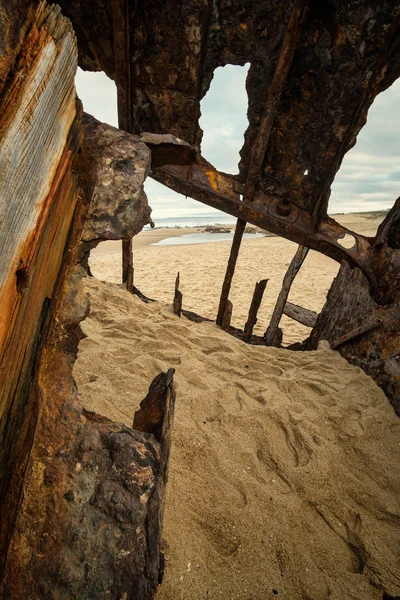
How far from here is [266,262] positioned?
13.5m

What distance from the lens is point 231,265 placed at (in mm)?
4062

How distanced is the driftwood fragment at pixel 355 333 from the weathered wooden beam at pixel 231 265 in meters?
1.50

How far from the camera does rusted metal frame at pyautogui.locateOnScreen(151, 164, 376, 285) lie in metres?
3.40

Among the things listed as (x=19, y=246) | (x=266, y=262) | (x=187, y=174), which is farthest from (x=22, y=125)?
(x=266, y=262)

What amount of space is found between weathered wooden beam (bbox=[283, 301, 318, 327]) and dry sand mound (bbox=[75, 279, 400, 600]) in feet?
4.56

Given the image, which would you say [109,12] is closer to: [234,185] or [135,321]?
[234,185]

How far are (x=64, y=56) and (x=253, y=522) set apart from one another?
2.01 m

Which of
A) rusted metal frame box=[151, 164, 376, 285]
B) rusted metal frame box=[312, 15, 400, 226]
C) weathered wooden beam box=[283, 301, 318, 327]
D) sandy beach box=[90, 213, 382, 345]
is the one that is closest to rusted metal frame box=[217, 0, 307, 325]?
rusted metal frame box=[151, 164, 376, 285]

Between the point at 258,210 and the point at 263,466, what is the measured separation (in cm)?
259

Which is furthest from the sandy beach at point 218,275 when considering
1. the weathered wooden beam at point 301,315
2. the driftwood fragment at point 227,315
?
the driftwood fragment at point 227,315

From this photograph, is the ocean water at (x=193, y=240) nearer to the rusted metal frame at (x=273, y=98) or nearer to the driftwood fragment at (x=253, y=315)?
the driftwood fragment at (x=253, y=315)

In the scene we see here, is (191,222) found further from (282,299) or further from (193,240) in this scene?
(282,299)

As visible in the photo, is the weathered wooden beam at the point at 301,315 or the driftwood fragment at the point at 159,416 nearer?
the driftwood fragment at the point at 159,416

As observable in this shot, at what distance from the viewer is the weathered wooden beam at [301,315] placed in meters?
4.72
